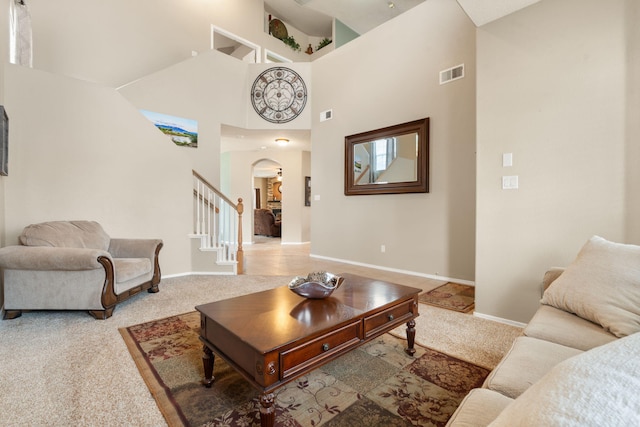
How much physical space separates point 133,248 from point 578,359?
399cm

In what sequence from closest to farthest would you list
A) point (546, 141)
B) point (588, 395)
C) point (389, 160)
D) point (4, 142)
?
1. point (588, 395)
2. point (546, 141)
3. point (4, 142)
4. point (389, 160)

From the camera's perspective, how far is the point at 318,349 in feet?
4.70

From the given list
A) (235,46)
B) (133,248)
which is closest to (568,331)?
(133,248)

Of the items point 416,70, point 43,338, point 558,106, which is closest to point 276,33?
point 416,70

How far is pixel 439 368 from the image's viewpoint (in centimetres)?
189

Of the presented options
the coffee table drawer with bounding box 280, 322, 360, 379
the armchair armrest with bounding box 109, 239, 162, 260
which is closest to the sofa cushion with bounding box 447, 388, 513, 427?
the coffee table drawer with bounding box 280, 322, 360, 379

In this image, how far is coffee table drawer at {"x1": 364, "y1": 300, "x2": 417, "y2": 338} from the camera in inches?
67.3

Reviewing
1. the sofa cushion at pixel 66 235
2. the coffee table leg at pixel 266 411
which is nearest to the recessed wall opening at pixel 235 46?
the sofa cushion at pixel 66 235

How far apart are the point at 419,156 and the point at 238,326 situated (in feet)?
12.2

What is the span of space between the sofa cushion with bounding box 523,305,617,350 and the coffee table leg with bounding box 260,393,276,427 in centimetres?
129

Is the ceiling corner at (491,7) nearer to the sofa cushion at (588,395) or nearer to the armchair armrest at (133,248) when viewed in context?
the sofa cushion at (588,395)

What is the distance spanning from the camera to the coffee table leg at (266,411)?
121cm

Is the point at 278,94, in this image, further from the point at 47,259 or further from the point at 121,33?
the point at 47,259

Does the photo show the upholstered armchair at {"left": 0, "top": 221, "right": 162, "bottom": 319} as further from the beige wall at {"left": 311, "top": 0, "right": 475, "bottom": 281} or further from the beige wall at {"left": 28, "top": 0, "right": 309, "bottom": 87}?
the beige wall at {"left": 28, "top": 0, "right": 309, "bottom": 87}
